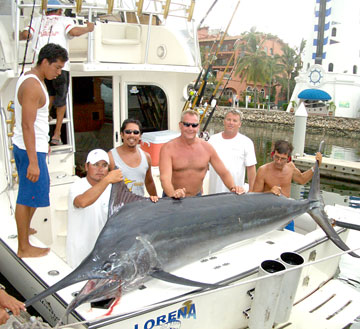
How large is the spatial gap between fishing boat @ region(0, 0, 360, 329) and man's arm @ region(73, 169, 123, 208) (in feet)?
1.75

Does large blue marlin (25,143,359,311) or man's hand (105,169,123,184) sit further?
man's hand (105,169,123,184)

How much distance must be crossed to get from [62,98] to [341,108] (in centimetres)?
2830

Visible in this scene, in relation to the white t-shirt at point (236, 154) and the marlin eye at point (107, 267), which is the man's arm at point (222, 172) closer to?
the white t-shirt at point (236, 154)

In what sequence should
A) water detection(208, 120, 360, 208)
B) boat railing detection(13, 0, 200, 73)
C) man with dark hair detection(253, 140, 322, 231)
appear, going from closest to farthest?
man with dark hair detection(253, 140, 322, 231) → boat railing detection(13, 0, 200, 73) → water detection(208, 120, 360, 208)

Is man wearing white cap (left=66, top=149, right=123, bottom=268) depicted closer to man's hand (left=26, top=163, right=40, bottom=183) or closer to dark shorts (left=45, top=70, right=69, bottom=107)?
man's hand (left=26, top=163, right=40, bottom=183)

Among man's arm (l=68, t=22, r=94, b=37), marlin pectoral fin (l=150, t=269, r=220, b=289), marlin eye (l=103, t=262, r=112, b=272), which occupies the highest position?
man's arm (l=68, t=22, r=94, b=37)

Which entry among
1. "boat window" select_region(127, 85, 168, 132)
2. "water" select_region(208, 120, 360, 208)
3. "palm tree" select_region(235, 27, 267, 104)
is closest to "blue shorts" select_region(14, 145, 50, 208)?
"boat window" select_region(127, 85, 168, 132)

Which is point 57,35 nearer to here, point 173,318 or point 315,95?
point 173,318

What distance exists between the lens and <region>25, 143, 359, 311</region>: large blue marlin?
2.01 metres

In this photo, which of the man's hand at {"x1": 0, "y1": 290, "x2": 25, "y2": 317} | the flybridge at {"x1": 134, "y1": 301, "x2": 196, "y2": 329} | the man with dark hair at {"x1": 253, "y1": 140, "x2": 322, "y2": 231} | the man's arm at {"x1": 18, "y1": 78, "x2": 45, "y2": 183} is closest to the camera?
the man's hand at {"x1": 0, "y1": 290, "x2": 25, "y2": 317}

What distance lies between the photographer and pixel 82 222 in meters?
2.55

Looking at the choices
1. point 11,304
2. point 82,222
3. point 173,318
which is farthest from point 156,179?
point 11,304

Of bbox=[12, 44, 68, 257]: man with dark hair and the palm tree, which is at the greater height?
the palm tree

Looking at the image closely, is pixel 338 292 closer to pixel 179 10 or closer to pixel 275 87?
pixel 179 10
